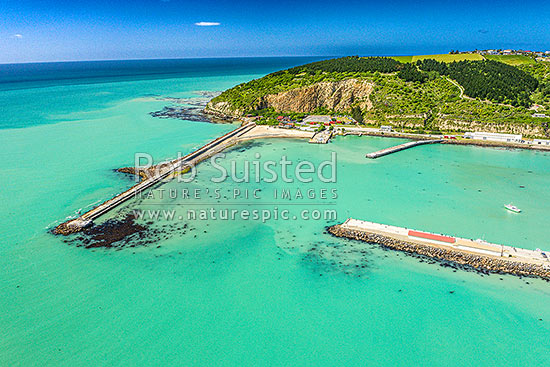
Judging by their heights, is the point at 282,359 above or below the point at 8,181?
below

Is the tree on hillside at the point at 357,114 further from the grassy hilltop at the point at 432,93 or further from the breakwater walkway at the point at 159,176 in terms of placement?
the breakwater walkway at the point at 159,176

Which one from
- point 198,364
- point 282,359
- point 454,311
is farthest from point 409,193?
point 198,364

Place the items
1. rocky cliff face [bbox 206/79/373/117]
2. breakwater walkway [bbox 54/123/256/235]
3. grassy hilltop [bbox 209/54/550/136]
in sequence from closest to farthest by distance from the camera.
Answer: breakwater walkway [bbox 54/123/256/235]
grassy hilltop [bbox 209/54/550/136]
rocky cliff face [bbox 206/79/373/117]

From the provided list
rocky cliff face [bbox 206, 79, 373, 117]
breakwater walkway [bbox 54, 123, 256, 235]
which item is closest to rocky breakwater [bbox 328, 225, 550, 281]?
breakwater walkway [bbox 54, 123, 256, 235]

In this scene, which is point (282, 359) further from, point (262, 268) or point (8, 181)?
point (8, 181)

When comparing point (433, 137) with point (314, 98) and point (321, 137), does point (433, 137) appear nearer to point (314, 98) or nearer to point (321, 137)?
point (321, 137)

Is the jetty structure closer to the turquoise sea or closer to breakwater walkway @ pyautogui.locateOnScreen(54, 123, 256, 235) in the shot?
the turquoise sea
